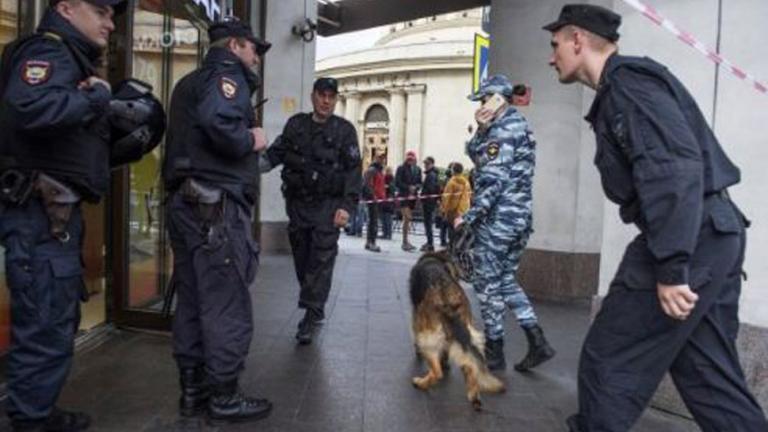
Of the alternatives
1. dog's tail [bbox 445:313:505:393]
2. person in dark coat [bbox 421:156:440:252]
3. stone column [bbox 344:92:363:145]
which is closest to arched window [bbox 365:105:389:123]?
stone column [bbox 344:92:363:145]

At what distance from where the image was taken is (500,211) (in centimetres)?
500

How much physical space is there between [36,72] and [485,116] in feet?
8.88

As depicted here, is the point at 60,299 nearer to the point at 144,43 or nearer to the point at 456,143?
the point at 144,43

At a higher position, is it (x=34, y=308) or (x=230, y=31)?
(x=230, y=31)

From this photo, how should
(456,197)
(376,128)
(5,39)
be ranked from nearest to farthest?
1. (5,39)
2. (456,197)
3. (376,128)

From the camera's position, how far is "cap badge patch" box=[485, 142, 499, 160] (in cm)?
488

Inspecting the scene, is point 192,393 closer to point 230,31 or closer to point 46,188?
point 46,188

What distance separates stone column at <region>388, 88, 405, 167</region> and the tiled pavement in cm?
3709

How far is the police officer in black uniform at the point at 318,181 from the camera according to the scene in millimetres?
5770

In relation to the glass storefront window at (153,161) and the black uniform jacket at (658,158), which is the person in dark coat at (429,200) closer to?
the glass storefront window at (153,161)

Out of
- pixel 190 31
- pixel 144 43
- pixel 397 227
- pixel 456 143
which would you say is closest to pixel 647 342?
pixel 144 43

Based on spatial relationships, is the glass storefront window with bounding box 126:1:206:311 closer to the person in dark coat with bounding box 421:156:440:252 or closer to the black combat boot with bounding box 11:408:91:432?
the black combat boot with bounding box 11:408:91:432

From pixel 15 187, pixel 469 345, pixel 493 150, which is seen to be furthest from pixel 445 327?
pixel 15 187

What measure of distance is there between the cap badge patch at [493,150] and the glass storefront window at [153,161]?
265 cm
